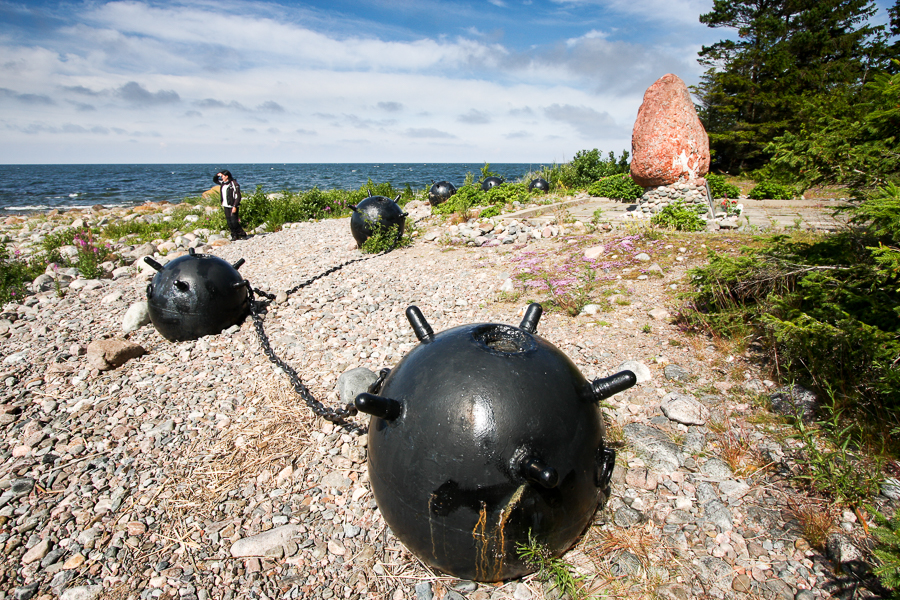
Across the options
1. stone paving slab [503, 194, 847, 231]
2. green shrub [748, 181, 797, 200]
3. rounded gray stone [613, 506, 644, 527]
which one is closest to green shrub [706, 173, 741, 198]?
stone paving slab [503, 194, 847, 231]

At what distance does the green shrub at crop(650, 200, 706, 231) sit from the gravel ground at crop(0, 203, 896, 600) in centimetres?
344

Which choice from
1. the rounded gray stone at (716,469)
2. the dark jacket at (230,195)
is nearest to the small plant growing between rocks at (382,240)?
the dark jacket at (230,195)

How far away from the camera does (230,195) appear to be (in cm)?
1188

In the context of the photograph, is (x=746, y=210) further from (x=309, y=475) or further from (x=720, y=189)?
(x=309, y=475)

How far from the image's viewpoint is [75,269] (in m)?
9.73

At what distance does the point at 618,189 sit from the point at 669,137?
426 centimetres

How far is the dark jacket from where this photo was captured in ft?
38.9

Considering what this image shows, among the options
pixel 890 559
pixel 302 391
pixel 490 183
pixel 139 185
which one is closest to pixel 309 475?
pixel 302 391

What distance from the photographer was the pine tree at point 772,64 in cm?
1947

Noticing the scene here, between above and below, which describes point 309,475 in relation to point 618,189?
below

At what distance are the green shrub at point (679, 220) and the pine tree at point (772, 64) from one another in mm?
13622

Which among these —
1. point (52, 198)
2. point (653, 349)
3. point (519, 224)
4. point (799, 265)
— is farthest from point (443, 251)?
point (52, 198)

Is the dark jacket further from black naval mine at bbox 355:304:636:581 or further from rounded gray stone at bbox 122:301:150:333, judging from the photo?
black naval mine at bbox 355:304:636:581

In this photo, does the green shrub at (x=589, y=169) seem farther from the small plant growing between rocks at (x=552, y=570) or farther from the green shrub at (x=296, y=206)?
the small plant growing between rocks at (x=552, y=570)
